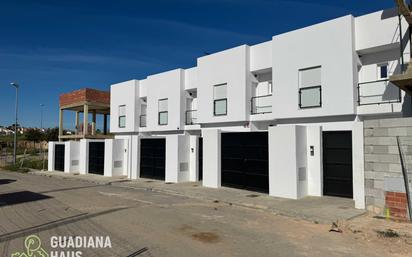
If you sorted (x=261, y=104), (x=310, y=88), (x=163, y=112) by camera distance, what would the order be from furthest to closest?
(x=163, y=112) → (x=261, y=104) → (x=310, y=88)

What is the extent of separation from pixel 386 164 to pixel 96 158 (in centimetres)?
2137

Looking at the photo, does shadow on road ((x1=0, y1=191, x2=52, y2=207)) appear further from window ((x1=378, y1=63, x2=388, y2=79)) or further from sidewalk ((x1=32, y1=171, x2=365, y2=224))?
window ((x1=378, y1=63, x2=388, y2=79))

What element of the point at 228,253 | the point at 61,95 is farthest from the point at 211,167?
the point at 61,95

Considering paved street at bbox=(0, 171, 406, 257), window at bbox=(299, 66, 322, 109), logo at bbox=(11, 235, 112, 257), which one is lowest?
paved street at bbox=(0, 171, 406, 257)

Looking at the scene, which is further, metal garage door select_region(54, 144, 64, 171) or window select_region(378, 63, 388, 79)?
metal garage door select_region(54, 144, 64, 171)

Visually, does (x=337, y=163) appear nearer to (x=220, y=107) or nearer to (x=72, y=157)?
(x=220, y=107)

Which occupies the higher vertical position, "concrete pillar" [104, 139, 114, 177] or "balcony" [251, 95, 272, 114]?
"balcony" [251, 95, 272, 114]

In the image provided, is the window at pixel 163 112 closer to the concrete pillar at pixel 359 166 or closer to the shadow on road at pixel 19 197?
the shadow on road at pixel 19 197

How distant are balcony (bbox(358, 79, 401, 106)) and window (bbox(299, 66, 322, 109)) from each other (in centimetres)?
170

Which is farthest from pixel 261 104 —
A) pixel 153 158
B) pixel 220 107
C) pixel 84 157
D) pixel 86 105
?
pixel 86 105

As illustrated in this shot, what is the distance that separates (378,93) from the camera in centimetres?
1384

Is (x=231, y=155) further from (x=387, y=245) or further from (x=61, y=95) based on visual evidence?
(x=61, y=95)

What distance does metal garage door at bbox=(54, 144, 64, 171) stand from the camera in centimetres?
3016

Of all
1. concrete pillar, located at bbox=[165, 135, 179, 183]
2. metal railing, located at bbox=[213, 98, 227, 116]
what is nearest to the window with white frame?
concrete pillar, located at bbox=[165, 135, 179, 183]
